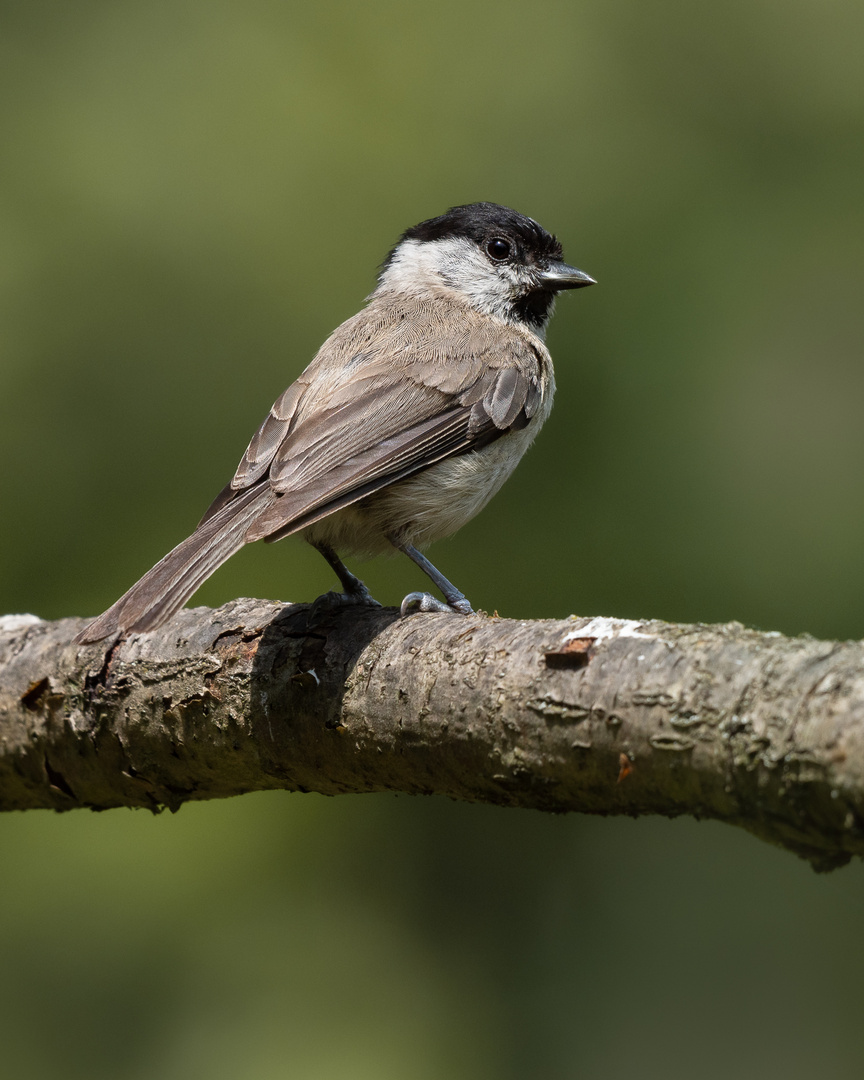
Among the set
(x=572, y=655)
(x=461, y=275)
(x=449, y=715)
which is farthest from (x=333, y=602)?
(x=461, y=275)

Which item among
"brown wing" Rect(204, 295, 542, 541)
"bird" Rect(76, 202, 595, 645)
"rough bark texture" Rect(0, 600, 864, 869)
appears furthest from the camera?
"brown wing" Rect(204, 295, 542, 541)

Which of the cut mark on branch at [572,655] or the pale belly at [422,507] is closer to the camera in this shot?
the cut mark on branch at [572,655]

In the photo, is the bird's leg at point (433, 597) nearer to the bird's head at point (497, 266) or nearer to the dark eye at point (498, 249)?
the bird's head at point (497, 266)

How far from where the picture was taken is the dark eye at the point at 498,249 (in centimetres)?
424

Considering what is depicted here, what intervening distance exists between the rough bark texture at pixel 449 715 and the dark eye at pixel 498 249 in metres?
1.96

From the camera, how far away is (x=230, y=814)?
4301 millimetres

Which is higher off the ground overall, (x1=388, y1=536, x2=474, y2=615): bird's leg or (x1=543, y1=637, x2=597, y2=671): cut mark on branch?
(x1=543, y1=637, x2=597, y2=671): cut mark on branch

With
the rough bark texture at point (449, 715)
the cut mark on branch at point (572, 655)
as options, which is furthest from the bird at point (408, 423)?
the cut mark on branch at point (572, 655)

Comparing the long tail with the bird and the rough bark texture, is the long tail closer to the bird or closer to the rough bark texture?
the bird

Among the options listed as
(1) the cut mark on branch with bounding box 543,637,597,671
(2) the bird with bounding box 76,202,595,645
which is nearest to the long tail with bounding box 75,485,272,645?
(2) the bird with bounding box 76,202,595,645

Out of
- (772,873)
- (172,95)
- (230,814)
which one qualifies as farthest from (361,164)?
(772,873)

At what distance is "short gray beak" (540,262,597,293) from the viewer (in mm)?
4195

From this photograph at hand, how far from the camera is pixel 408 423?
10.5 ft

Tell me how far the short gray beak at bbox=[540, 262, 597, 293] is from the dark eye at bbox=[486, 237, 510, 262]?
6.4 inches
